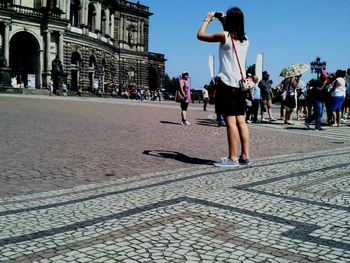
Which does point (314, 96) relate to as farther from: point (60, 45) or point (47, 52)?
point (60, 45)

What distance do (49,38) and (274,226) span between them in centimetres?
5399

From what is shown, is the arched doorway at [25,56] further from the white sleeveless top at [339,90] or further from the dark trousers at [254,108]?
the white sleeveless top at [339,90]

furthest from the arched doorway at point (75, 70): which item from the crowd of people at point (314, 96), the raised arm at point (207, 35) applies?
the raised arm at point (207, 35)

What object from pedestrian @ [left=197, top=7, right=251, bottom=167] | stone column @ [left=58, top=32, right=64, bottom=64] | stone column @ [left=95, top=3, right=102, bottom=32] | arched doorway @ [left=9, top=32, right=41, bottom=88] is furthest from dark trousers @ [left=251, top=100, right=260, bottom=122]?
stone column @ [left=95, top=3, right=102, bottom=32]

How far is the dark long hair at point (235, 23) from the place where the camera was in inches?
253

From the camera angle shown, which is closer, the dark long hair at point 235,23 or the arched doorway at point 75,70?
the dark long hair at point 235,23

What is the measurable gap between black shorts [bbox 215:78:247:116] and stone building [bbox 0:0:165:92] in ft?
150

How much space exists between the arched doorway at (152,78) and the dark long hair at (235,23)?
80.0 metres

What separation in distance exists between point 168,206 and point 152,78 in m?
84.2

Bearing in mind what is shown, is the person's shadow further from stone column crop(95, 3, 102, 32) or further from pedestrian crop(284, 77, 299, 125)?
stone column crop(95, 3, 102, 32)

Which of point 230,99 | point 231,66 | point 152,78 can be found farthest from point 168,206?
point 152,78

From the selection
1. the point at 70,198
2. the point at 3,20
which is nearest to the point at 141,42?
the point at 3,20

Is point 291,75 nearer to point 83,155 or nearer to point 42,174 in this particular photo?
point 83,155

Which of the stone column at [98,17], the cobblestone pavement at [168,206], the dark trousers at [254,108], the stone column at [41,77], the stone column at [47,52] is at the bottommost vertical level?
the cobblestone pavement at [168,206]
